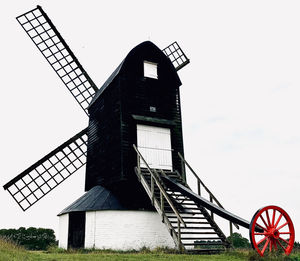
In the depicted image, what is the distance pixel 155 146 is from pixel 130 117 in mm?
1828

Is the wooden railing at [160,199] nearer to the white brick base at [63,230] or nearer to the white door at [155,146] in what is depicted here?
the white door at [155,146]

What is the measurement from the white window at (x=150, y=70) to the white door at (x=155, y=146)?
2.86 meters

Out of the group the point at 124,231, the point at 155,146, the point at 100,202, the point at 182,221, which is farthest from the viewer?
the point at 155,146

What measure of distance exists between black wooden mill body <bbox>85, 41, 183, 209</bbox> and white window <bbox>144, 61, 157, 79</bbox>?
19 centimetres

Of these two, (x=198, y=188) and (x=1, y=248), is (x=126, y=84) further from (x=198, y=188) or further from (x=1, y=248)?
(x=1, y=248)

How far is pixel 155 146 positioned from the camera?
15.5 meters

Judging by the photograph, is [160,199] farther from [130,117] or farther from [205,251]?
[130,117]

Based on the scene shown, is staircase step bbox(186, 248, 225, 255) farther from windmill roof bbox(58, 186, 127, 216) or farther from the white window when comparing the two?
the white window

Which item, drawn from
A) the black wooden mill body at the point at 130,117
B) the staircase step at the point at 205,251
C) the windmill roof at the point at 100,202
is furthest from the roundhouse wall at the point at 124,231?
the staircase step at the point at 205,251

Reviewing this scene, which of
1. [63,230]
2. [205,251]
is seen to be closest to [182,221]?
[205,251]

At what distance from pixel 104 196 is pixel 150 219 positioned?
2.35m

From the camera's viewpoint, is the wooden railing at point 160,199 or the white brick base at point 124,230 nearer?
the wooden railing at point 160,199

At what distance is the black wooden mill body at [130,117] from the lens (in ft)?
48.1

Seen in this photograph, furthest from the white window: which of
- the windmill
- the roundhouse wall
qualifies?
the roundhouse wall
